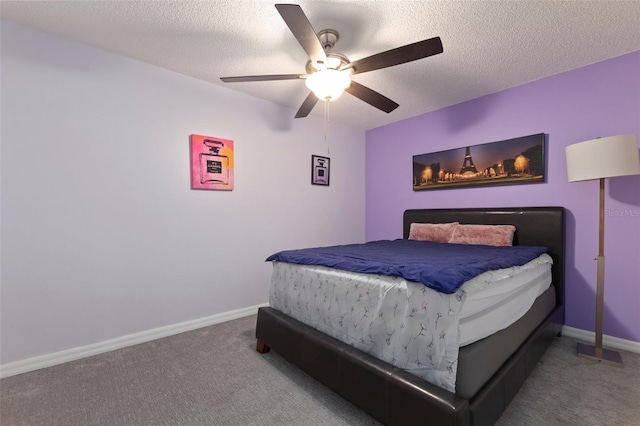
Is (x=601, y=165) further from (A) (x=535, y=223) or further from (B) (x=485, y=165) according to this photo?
(B) (x=485, y=165)

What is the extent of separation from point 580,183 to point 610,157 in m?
0.59

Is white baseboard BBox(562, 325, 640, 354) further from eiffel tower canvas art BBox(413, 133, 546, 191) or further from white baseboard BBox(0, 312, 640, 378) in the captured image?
eiffel tower canvas art BBox(413, 133, 546, 191)

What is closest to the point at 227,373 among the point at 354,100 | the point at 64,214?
the point at 64,214

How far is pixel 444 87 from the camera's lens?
3039 mm

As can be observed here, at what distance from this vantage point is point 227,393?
1770mm

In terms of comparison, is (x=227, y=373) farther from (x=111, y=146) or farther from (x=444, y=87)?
(x=444, y=87)

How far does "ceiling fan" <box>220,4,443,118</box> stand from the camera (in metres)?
1.59

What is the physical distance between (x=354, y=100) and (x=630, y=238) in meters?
2.91

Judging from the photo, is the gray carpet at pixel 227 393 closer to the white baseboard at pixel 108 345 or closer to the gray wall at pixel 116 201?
the white baseboard at pixel 108 345

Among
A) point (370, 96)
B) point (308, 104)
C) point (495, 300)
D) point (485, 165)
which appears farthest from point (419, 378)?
point (485, 165)

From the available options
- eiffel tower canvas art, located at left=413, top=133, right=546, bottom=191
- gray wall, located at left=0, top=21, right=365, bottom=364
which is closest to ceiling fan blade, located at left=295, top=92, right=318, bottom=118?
gray wall, located at left=0, top=21, right=365, bottom=364

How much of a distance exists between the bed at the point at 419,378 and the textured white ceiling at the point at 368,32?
6.71 ft

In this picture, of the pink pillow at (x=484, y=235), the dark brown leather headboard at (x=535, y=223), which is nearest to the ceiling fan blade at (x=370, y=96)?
the pink pillow at (x=484, y=235)

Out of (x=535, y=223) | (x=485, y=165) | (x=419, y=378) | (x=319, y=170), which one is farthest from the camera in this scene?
(x=319, y=170)
